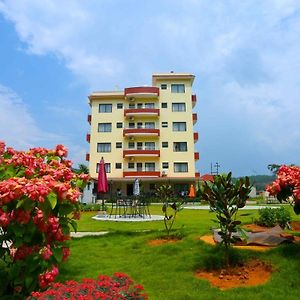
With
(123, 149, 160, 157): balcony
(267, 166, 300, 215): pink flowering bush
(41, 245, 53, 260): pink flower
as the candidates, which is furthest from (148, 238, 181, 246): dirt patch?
(123, 149, 160, 157): balcony

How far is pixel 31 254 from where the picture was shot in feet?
14.4

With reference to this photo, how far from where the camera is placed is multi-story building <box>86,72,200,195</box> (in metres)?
48.1

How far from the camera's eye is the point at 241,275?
20.4ft

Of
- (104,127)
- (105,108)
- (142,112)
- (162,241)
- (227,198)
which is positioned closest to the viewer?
(227,198)

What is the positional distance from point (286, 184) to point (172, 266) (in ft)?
8.76

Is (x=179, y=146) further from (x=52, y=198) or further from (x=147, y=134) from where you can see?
(x=52, y=198)

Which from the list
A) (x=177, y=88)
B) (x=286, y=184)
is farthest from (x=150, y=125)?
(x=286, y=184)

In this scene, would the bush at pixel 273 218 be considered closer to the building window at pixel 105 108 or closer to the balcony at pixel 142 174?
the balcony at pixel 142 174

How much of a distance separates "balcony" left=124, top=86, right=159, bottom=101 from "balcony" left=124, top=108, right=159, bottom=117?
1965 millimetres

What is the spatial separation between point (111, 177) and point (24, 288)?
143 ft

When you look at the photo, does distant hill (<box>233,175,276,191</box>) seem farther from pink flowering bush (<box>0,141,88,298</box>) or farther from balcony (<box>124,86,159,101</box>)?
balcony (<box>124,86,159,101</box>)

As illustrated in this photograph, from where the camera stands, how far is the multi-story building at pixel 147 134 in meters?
48.1

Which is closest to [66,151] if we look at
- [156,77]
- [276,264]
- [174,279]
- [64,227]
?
[64,227]

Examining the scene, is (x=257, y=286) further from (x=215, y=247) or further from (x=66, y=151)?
(x=66, y=151)
